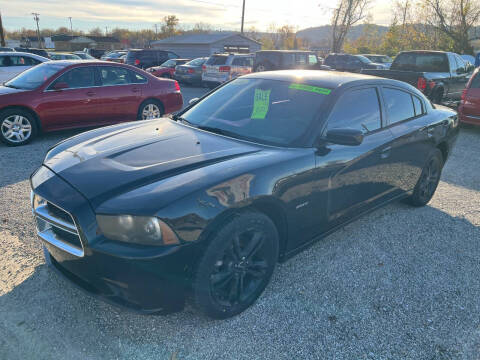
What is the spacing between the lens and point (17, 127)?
21.7ft

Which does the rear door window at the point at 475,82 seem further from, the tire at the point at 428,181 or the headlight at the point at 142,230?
the headlight at the point at 142,230

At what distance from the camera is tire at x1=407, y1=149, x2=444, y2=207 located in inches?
172

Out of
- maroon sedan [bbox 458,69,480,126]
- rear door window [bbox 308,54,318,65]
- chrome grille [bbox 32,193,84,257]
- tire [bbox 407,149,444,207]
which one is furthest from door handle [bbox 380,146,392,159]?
rear door window [bbox 308,54,318,65]

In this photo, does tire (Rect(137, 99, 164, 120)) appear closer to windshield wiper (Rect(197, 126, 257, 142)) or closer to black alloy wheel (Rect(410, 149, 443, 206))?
windshield wiper (Rect(197, 126, 257, 142))

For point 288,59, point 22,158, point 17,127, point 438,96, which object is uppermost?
point 288,59

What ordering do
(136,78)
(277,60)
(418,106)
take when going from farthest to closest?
(277,60) < (136,78) < (418,106)

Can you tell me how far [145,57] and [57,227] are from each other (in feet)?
69.5

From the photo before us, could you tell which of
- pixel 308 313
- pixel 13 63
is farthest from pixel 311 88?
pixel 13 63

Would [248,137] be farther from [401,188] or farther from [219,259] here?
[401,188]

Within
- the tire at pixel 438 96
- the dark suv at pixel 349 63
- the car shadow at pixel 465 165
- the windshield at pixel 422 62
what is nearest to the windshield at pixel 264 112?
the car shadow at pixel 465 165

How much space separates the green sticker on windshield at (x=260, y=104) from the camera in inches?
128

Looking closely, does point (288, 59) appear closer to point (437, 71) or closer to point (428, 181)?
point (437, 71)

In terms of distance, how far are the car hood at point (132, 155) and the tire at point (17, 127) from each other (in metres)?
4.11

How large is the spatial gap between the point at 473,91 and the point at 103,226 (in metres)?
9.19
